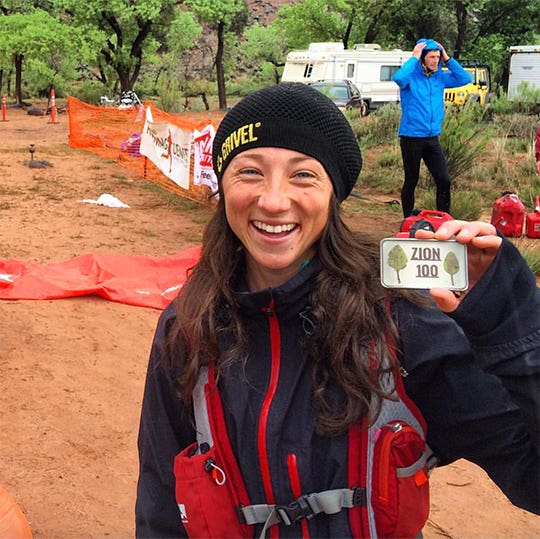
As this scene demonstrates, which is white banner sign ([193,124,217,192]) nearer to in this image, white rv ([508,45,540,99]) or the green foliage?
the green foliage

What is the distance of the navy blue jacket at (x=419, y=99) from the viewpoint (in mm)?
7551

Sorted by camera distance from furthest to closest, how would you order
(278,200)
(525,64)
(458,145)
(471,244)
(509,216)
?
(525,64)
(458,145)
(509,216)
(278,200)
(471,244)

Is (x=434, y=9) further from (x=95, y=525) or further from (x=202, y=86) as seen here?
(x=95, y=525)

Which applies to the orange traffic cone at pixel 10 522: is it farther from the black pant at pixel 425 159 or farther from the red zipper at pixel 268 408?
the black pant at pixel 425 159

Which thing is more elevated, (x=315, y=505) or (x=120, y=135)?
(x=315, y=505)

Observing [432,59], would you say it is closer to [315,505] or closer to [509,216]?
[509,216]

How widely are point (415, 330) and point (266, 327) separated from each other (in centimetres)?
30

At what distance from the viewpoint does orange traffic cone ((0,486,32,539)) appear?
266cm

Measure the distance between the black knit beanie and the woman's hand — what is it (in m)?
0.36

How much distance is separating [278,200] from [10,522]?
1.86 meters

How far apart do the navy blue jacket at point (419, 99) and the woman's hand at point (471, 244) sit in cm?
655

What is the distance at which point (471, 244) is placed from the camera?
4.18 ft

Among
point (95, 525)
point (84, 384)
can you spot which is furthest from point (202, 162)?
point (95, 525)

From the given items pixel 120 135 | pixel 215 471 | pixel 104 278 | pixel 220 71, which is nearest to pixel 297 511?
pixel 215 471
